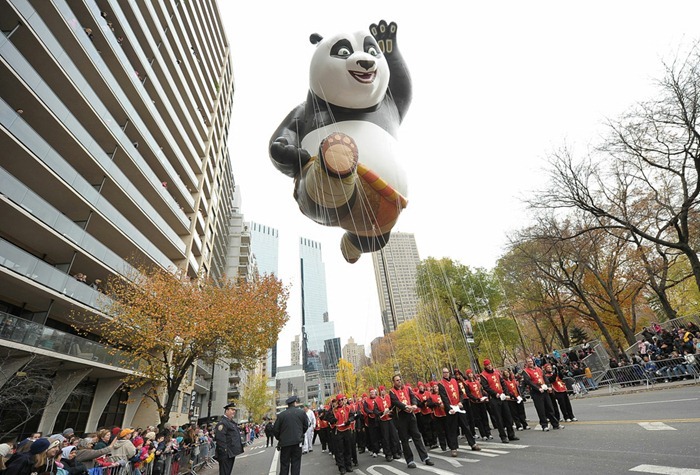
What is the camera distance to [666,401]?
8.59 meters

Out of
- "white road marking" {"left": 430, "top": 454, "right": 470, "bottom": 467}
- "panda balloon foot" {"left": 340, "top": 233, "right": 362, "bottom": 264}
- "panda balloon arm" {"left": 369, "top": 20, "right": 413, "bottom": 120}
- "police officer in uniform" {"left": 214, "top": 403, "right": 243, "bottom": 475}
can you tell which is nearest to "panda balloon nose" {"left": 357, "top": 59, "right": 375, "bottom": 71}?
"panda balloon arm" {"left": 369, "top": 20, "right": 413, "bottom": 120}

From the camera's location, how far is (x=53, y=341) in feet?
44.3

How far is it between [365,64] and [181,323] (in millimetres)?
12974

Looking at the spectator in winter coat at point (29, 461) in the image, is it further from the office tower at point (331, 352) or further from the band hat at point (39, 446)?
the office tower at point (331, 352)

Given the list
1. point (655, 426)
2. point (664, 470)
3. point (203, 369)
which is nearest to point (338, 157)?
point (664, 470)

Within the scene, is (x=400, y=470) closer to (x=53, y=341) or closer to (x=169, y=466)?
(x=169, y=466)

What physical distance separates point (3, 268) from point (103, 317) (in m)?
6.03

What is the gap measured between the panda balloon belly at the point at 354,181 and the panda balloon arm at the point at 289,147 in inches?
9.3

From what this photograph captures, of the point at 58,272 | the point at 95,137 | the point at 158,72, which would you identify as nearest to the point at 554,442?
the point at 58,272

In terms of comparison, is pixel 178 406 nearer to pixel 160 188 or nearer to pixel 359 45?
pixel 160 188

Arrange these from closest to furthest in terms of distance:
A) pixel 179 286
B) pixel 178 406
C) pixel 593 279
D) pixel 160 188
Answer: pixel 179 286 < pixel 160 188 < pixel 178 406 < pixel 593 279

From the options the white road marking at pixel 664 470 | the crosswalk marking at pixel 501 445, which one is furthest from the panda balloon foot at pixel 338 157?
the crosswalk marking at pixel 501 445

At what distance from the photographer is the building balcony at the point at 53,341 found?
11641 millimetres

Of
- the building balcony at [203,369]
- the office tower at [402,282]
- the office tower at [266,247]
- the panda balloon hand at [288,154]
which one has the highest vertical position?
the office tower at [266,247]
